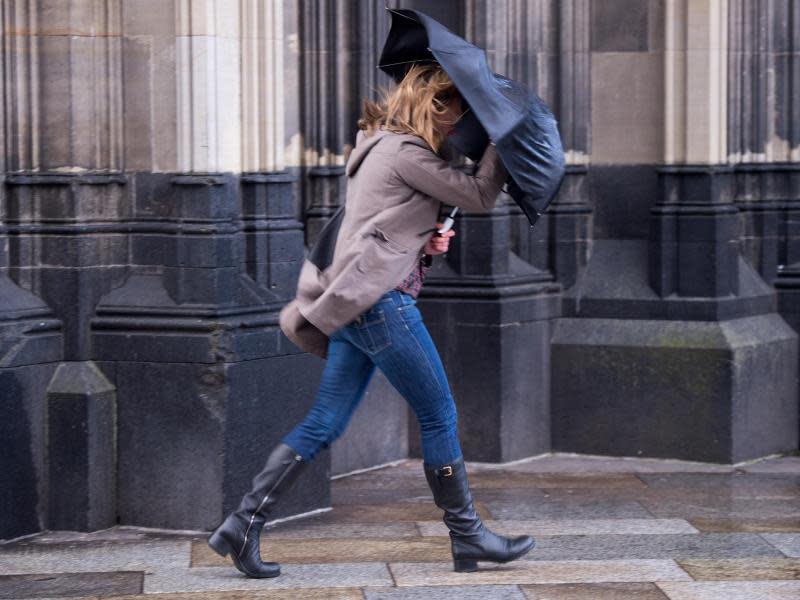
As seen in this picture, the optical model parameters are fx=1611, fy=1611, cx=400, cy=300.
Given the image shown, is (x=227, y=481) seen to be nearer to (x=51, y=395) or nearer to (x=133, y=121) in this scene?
(x=51, y=395)

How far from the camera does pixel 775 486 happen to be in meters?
7.80

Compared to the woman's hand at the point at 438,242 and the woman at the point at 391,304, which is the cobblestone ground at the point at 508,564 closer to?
the woman at the point at 391,304

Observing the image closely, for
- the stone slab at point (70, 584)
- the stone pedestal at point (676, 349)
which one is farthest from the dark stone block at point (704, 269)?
the stone slab at point (70, 584)

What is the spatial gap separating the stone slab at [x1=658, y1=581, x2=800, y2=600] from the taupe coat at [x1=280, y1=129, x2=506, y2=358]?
1.45 metres

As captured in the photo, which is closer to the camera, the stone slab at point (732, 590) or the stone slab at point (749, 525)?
the stone slab at point (732, 590)

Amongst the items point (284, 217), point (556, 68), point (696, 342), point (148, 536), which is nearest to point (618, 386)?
point (696, 342)

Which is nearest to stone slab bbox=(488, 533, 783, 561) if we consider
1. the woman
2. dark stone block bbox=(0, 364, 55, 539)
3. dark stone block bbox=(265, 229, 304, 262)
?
the woman

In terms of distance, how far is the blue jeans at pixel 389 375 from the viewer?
5.51 m

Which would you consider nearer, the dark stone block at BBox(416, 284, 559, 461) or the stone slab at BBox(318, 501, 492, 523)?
the stone slab at BBox(318, 501, 492, 523)

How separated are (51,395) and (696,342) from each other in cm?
349

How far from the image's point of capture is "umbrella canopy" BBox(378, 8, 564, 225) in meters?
5.36

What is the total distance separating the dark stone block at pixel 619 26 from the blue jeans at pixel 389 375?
3578mm

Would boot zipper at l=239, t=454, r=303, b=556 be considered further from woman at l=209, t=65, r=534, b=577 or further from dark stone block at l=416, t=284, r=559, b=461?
dark stone block at l=416, t=284, r=559, b=461

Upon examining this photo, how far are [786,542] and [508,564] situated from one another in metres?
1.21
